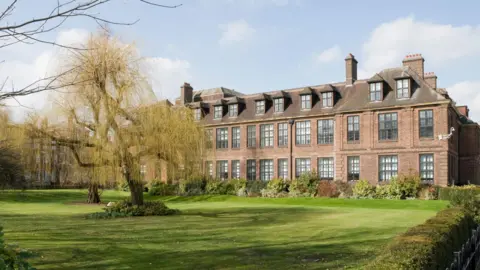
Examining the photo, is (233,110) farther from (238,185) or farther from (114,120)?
(114,120)

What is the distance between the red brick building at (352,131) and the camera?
112ft

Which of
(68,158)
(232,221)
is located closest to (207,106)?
(68,158)

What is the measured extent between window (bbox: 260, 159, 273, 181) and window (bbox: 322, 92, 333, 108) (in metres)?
7.33

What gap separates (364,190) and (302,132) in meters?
9.18

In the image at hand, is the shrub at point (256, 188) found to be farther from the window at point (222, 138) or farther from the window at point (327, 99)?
the window at point (327, 99)

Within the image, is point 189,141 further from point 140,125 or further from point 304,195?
point 304,195

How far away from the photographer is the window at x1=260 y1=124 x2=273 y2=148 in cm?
4266

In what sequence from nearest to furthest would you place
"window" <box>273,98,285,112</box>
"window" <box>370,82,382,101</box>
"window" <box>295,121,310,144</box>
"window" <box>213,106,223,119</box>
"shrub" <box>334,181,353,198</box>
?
"shrub" <box>334,181,353,198</box> → "window" <box>370,82,382,101</box> → "window" <box>295,121,310,144</box> → "window" <box>273,98,285,112</box> → "window" <box>213,106,223,119</box>

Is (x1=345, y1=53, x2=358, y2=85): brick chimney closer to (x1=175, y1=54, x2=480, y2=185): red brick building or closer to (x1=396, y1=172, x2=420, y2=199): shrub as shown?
(x1=175, y1=54, x2=480, y2=185): red brick building

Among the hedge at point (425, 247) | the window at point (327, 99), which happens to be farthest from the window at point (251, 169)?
the hedge at point (425, 247)

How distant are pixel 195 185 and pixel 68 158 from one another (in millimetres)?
19190

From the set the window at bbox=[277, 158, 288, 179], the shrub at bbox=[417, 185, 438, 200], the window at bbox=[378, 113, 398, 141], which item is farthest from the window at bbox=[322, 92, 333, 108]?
the shrub at bbox=[417, 185, 438, 200]

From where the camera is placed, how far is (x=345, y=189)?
34.5 metres

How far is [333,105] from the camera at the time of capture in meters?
39.3
